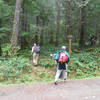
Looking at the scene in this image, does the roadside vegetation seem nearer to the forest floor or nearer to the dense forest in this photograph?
the dense forest

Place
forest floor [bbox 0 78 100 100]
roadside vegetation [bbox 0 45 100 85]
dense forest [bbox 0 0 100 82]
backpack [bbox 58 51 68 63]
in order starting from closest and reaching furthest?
forest floor [bbox 0 78 100 100]
backpack [bbox 58 51 68 63]
roadside vegetation [bbox 0 45 100 85]
dense forest [bbox 0 0 100 82]

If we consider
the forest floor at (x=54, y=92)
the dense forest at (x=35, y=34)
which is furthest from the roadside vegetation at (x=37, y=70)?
the forest floor at (x=54, y=92)

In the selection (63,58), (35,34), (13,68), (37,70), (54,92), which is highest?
(35,34)

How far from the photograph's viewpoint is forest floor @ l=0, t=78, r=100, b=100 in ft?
16.8

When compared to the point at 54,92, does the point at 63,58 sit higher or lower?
higher

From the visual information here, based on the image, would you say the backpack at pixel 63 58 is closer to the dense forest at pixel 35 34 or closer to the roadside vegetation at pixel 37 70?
the roadside vegetation at pixel 37 70

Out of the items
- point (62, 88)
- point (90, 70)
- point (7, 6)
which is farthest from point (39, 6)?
point (62, 88)

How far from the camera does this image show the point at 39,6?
18.5 m

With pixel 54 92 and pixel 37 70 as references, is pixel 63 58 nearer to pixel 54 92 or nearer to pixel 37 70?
pixel 54 92

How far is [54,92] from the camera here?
559 cm

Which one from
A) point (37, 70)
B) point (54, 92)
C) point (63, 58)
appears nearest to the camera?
point (54, 92)

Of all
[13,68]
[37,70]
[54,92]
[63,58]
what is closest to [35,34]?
[37,70]

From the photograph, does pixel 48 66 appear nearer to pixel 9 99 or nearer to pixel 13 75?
pixel 13 75

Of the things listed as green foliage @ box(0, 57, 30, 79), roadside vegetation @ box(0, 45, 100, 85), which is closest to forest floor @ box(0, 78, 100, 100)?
roadside vegetation @ box(0, 45, 100, 85)
